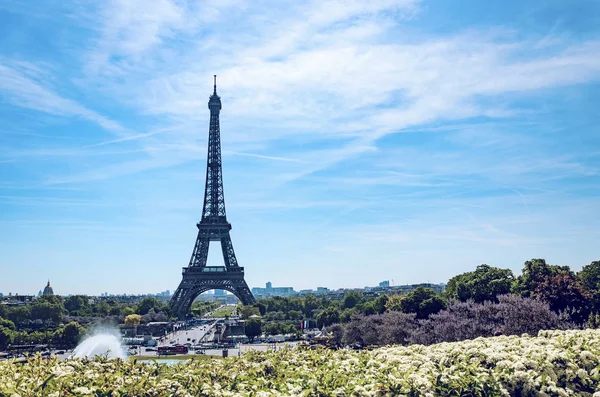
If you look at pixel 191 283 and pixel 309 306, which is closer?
pixel 191 283

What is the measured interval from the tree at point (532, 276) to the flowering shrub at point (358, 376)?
4259 cm

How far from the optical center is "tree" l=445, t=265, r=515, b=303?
59.2 metres

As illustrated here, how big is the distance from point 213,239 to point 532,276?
60.8 metres

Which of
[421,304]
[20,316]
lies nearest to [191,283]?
[20,316]

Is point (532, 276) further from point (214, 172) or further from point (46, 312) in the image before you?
point (46, 312)

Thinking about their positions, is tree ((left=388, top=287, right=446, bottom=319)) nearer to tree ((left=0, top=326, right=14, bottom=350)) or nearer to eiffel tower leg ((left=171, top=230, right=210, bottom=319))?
eiffel tower leg ((left=171, top=230, right=210, bottom=319))

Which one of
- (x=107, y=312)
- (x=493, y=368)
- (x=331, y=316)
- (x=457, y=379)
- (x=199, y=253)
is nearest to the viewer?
(x=457, y=379)

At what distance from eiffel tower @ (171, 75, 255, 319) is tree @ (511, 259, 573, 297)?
54.2m

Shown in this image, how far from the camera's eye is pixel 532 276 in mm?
55500

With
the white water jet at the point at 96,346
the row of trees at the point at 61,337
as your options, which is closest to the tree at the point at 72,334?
the row of trees at the point at 61,337

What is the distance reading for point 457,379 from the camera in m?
11.3

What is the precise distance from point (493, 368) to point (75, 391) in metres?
8.12

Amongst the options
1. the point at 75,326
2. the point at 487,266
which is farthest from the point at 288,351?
the point at 75,326

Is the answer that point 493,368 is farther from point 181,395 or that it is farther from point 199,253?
point 199,253
